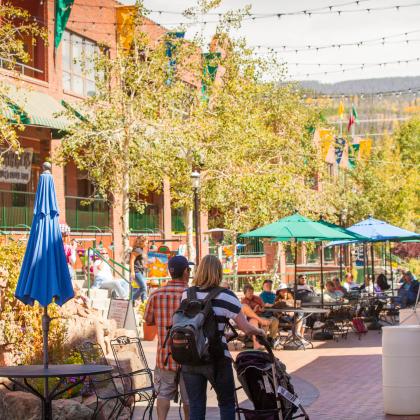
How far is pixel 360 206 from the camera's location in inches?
2096

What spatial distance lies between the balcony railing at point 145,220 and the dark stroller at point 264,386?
3134 centimetres

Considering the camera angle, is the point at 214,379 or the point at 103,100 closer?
the point at 214,379

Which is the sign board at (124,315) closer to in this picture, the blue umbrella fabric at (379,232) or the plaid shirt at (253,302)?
the plaid shirt at (253,302)

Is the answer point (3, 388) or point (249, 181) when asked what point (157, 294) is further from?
point (249, 181)

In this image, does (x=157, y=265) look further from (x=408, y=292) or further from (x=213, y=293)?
(x=213, y=293)

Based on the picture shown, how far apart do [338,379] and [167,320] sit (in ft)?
19.7

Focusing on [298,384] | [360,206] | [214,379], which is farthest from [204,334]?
[360,206]

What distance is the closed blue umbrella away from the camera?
32.3 ft

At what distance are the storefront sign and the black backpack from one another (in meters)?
24.2

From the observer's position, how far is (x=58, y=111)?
2914 centimetres

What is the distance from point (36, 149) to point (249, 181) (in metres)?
9.71

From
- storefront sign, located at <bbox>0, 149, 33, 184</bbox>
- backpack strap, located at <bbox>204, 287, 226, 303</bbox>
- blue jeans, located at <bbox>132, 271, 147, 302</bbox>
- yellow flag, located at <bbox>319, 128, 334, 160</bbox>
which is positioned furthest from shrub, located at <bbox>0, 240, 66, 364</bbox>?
yellow flag, located at <bbox>319, 128, 334, 160</bbox>

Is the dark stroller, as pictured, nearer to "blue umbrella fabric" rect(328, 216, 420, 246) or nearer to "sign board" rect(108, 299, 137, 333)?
"sign board" rect(108, 299, 137, 333)

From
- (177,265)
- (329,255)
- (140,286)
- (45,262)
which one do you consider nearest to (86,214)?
(140,286)
